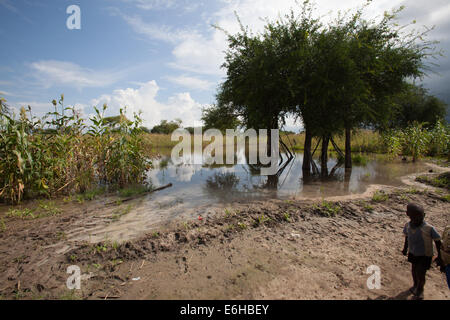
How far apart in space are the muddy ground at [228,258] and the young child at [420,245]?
0.55 feet

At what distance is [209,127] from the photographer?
17812 millimetres

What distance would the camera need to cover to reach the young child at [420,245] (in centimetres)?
281

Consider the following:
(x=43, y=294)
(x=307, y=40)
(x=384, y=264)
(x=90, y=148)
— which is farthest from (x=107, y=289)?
(x=307, y=40)

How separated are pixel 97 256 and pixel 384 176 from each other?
12.2 metres

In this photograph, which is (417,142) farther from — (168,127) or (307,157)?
(168,127)

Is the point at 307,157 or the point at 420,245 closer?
the point at 420,245

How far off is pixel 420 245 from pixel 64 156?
942cm

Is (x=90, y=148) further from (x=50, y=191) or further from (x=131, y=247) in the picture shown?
(x=131, y=247)

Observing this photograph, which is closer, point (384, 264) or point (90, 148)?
point (384, 264)

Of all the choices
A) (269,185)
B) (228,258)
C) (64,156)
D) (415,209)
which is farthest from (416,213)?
(64,156)

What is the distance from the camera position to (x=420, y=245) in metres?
2.87

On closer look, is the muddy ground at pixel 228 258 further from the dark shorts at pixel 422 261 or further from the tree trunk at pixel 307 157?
the tree trunk at pixel 307 157

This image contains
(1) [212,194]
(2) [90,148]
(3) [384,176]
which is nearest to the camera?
(1) [212,194]

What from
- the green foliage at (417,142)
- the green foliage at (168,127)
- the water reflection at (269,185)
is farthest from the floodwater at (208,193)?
the green foliage at (168,127)
